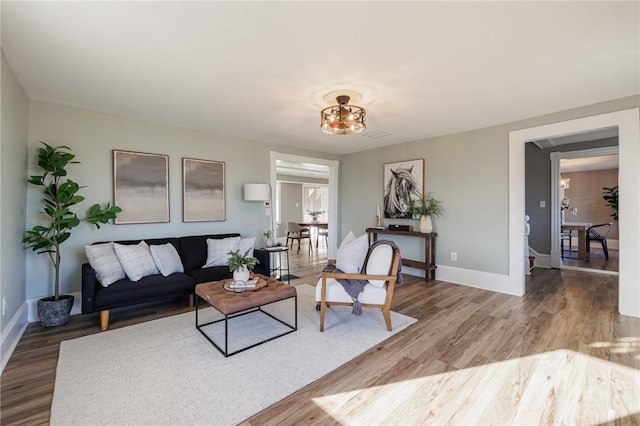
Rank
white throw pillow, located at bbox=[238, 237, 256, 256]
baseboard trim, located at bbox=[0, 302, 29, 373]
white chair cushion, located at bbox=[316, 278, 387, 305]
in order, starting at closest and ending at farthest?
1. baseboard trim, located at bbox=[0, 302, 29, 373]
2. white chair cushion, located at bbox=[316, 278, 387, 305]
3. white throw pillow, located at bbox=[238, 237, 256, 256]

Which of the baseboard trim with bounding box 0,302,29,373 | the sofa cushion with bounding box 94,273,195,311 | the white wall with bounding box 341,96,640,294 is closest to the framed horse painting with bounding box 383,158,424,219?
the white wall with bounding box 341,96,640,294

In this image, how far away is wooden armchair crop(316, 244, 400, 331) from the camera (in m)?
2.79

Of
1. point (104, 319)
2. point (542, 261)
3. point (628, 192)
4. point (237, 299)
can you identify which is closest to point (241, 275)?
point (237, 299)

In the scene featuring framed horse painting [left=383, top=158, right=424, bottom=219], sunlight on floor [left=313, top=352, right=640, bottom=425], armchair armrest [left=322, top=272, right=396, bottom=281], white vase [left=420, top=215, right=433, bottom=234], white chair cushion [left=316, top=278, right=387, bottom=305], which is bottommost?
sunlight on floor [left=313, top=352, right=640, bottom=425]

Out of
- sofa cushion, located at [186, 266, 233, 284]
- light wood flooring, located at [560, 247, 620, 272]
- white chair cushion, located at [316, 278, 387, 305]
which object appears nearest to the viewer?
white chair cushion, located at [316, 278, 387, 305]

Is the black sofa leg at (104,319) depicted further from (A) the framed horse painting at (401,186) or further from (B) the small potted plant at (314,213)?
(B) the small potted plant at (314,213)

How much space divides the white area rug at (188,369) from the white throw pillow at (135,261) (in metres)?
0.53

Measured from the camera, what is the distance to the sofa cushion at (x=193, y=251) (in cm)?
376

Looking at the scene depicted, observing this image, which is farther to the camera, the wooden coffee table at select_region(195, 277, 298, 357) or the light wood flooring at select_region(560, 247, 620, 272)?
the light wood flooring at select_region(560, 247, 620, 272)

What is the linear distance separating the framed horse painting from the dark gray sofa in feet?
10.4

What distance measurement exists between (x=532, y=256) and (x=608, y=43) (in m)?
4.69

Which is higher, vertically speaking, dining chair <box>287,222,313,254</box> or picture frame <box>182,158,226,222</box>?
picture frame <box>182,158,226,222</box>

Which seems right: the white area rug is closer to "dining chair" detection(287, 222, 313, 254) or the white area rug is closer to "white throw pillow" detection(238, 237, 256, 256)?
"white throw pillow" detection(238, 237, 256, 256)

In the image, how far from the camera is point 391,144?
5336mm
